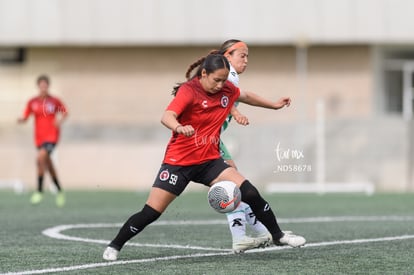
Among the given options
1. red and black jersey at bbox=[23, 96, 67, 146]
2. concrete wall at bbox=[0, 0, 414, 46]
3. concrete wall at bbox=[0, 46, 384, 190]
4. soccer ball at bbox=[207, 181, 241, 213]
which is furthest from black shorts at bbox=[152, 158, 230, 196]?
concrete wall at bbox=[0, 0, 414, 46]

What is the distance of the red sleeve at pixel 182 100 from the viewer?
8.28m

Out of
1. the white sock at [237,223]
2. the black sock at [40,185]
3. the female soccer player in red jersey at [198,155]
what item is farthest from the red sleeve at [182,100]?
the black sock at [40,185]

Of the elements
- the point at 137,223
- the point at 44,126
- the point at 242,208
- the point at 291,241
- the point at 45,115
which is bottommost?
the point at 291,241

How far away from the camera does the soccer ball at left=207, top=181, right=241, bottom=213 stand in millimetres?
8469

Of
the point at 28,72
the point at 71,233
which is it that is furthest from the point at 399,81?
the point at 71,233

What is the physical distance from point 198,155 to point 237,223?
0.94 metres

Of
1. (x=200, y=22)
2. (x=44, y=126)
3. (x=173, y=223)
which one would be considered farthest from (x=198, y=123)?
(x=200, y=22)

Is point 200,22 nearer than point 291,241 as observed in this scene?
No

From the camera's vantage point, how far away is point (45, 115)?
1848cm

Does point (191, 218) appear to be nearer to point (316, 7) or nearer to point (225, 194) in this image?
point (225, 194)

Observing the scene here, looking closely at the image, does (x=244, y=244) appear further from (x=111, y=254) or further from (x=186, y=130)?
(x=186, y=130)

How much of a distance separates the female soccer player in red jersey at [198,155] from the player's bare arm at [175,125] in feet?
0.42

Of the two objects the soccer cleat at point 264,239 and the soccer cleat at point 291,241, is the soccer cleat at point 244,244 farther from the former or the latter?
the soccer cleat at point 291,241

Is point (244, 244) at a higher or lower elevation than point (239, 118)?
lower
